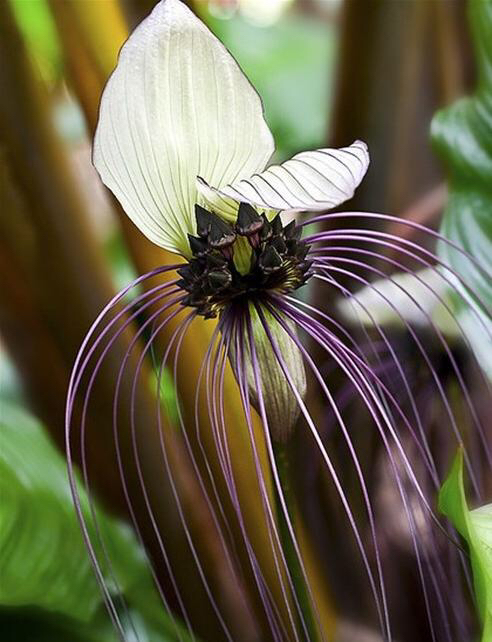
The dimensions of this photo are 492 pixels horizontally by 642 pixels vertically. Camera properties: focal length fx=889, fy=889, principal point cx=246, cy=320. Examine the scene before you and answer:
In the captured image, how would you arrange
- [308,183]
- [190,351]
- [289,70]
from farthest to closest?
[289,70], [190,351], [308,183]

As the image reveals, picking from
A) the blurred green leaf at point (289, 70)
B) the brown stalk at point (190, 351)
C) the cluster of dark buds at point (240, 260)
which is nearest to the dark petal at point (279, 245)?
the cluster of dark buds at point (240, 260)

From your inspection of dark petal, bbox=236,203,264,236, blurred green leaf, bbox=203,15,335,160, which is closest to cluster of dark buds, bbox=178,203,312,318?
dark petal, bbox=236,203,264,236

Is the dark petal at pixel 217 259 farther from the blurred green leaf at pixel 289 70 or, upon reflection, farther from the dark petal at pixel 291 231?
the blurred green leaf at pixel 289 70

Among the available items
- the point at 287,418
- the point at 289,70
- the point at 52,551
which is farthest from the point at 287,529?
the point at 289,70

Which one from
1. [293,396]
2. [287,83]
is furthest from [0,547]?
[287,83]

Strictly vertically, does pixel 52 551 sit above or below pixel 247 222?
below

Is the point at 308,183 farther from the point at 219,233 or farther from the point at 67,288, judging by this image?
the point at 67,288
